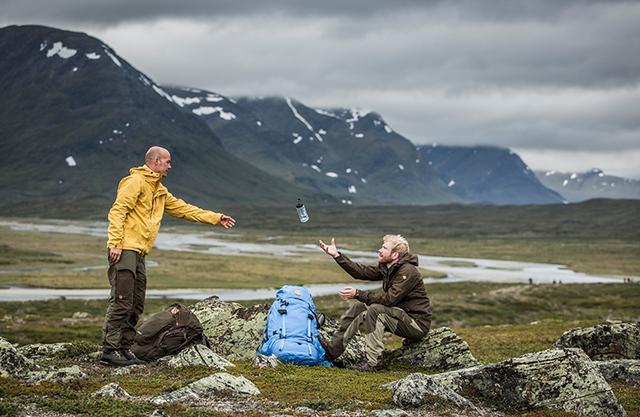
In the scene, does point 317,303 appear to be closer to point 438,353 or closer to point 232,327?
point 232,327

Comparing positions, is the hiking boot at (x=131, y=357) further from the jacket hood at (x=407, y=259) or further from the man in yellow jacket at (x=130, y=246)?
the jacket hood at (x=407, y=259)

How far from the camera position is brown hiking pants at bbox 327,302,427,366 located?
14711 mm

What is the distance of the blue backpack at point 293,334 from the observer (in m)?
15.2

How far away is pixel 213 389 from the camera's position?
480 inches

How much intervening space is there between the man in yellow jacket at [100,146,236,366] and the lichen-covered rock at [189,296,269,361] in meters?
3.01

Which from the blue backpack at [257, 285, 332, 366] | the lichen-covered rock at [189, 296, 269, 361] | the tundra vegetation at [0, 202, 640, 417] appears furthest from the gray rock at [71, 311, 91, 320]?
the blue backpack at [257, 285, 332, 366]

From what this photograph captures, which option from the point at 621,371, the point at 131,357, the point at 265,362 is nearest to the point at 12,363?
the point at 131,357

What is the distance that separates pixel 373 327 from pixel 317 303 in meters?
51.3

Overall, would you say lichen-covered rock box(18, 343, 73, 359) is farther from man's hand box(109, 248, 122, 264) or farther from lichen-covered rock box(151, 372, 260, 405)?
lichen-covered rock box(151, 372, 260, 405)

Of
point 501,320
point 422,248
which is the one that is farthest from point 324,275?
point 422,248

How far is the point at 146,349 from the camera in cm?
1487

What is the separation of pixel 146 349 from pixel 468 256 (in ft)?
482

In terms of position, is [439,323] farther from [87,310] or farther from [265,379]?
[265,379]

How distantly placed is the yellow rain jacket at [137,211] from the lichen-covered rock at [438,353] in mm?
6679
